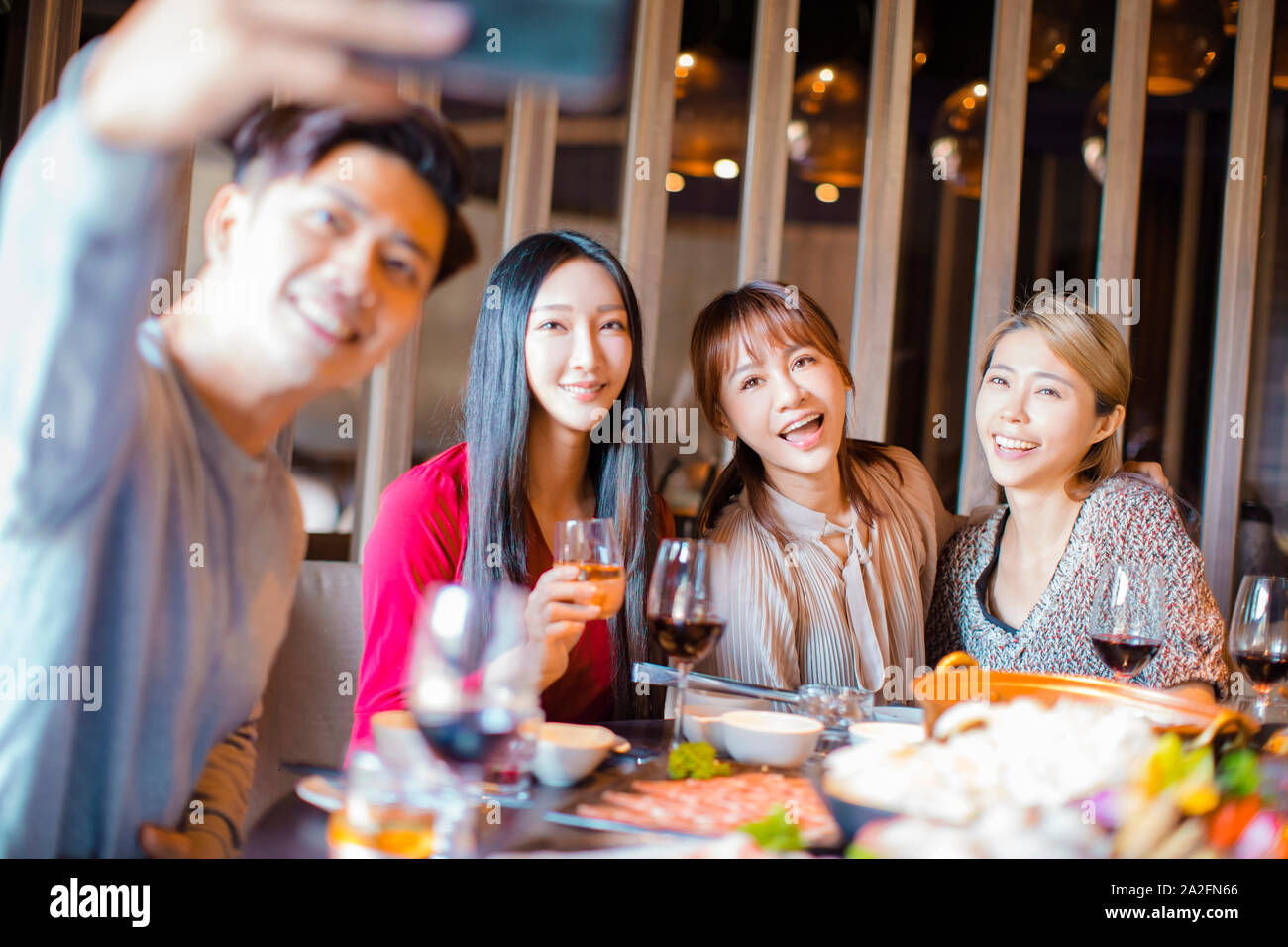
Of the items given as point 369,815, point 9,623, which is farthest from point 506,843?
point 9,623

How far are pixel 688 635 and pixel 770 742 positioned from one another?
0.15 metres

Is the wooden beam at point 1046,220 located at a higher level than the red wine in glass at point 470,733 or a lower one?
higher

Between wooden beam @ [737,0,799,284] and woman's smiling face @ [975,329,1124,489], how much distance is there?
0.99 metres

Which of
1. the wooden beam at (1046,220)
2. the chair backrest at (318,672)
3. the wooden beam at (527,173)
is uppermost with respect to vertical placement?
the wooden beam at (1046,220)

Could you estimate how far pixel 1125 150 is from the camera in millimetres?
3047

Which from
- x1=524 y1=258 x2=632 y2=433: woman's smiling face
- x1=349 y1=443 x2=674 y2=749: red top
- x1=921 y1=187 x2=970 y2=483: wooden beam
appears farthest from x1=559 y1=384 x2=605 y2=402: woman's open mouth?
x1=921 y1=187 x2=970 y2=483: wooden beam

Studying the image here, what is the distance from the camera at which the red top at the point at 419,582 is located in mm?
1481

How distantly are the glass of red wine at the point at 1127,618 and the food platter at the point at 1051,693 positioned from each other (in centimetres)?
13

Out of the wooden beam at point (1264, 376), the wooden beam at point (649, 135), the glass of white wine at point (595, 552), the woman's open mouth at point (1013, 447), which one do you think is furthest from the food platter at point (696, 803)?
the wooden beam at point (1264, 376)

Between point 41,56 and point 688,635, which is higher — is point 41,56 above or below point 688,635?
above

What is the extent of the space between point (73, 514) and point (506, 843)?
427 mm

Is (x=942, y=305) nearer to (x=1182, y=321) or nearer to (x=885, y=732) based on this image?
(x=1182, y=321)

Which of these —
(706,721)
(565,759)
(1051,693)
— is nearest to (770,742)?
→ (706,721)

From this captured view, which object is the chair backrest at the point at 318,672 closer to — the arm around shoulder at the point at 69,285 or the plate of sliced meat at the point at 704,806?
the plate of sliced meat at the point at 704,806
